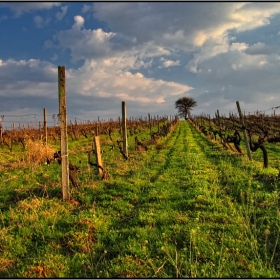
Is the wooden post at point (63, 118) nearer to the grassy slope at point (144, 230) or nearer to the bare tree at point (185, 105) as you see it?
the grassy slope at point (144, 230)

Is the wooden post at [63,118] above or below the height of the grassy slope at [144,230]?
above

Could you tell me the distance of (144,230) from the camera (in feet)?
18.6

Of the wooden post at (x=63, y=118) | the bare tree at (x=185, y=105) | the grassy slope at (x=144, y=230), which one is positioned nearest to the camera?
the grassy slope at (x=144, y=230)

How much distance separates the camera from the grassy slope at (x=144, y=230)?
440 centimetres

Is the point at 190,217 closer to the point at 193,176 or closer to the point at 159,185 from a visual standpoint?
the point at 159,185

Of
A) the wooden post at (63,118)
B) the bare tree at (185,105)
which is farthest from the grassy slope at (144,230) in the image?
the bare tree at (185,105)

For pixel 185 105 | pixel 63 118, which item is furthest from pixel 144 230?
pixel 185 105

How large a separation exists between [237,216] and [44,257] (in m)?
4.03

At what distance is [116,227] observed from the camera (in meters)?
6.11

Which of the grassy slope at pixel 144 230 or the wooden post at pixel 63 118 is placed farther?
the wooden post at pixel 63 118

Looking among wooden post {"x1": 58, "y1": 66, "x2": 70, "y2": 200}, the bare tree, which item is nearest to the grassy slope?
wooden post {"x1": 58, "y1": 66, "x2": 70, "y2": 200}

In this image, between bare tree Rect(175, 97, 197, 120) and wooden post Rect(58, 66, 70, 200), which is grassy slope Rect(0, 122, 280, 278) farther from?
bare tree Rect(175, 97, 197, 120)

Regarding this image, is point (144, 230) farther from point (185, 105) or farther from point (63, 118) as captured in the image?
point (185, 105)

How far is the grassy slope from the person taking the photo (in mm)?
4398
